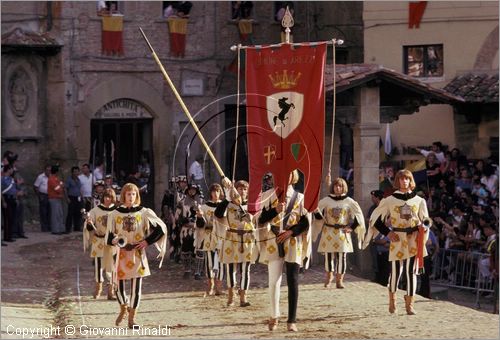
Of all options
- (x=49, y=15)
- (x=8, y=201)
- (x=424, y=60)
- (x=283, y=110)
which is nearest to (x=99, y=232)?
(x=283, y=110)

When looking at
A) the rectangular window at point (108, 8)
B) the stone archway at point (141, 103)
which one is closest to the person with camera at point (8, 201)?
the stone archway at point (141, 103)

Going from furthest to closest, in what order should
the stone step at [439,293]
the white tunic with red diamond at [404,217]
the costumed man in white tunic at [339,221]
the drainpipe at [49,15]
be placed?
the drainpipe at [49,15] → the stone step at [439,293] → the costumed man in white tunic at [339,221] → the white tunic with red diamond at [404,217]

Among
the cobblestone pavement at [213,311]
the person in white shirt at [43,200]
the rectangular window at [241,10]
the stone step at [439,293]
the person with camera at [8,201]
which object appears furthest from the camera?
the rectangular window at [241,10]

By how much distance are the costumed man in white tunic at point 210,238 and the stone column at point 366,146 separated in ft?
14.0

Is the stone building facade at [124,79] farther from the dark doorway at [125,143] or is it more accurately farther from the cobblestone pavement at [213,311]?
the cobblestone pavement at [213,311]

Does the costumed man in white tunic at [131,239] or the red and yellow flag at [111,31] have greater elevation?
the red and yellow flag at [111,31]

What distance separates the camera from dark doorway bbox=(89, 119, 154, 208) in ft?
122

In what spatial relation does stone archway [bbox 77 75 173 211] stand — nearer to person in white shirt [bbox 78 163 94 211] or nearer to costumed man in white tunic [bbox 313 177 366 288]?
person in white shirt [bbox 78 163 94 211]

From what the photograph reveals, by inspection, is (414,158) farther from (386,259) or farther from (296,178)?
(296,178)

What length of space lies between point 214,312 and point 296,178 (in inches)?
116

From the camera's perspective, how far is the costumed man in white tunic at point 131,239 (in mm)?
16859

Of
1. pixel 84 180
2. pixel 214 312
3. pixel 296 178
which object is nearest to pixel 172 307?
pixel 214 312

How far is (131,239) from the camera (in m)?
16.9

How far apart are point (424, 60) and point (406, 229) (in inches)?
703
